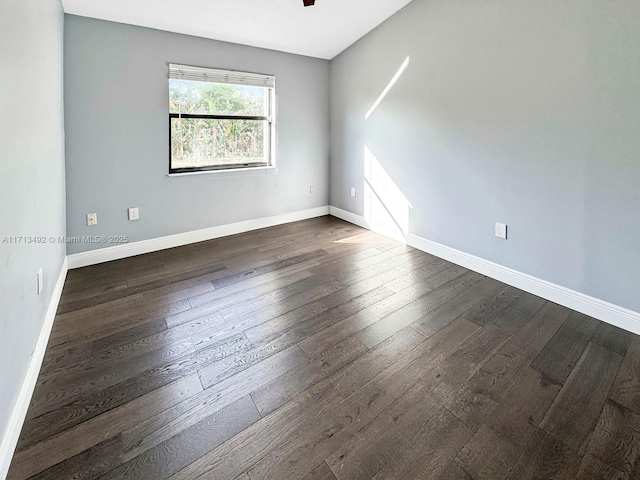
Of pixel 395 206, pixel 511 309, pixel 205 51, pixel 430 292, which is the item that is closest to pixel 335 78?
pixel 205 51

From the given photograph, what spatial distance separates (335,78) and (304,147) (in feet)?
3.24

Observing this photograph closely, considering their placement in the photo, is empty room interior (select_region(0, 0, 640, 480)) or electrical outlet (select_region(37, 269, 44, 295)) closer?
empty room interior (select_region(0, 0, 640, 480))

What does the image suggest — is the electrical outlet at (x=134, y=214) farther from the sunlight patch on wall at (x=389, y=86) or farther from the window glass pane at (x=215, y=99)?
the sunlight patch on wall at (x=389, y=86)

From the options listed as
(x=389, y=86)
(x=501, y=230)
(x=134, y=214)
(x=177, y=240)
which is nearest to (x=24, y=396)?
(x=134, y=214)

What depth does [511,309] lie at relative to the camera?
242 cm

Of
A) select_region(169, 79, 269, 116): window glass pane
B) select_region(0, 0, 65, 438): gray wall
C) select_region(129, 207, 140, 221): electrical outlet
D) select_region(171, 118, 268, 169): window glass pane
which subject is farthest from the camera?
select_region(171, 118, 268, 169): window glass pane

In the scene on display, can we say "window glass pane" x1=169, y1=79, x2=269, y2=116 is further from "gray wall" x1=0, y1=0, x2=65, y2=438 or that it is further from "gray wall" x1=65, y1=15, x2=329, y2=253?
"gray wall" x1=0, y1=0, x2=65, y2=438

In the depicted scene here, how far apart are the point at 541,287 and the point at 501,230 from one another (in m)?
0.53

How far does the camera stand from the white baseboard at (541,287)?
2.19m

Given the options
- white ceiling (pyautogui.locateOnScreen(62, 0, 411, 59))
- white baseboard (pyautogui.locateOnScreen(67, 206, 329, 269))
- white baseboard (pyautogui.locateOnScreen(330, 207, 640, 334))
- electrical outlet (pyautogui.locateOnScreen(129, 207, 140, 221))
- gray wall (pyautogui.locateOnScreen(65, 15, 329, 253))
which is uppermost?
white ceiling (pyautogui.locateOnScreen(62, 0, 411, 59))

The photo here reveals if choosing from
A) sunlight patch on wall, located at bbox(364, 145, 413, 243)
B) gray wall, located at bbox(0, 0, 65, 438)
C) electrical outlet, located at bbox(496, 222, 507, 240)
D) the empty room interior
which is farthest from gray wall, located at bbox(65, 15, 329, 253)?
electrical outlet, located at bbox(496, 222, 507, 240)

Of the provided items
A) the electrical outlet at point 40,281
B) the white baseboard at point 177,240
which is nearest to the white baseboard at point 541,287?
the white baseboard at point 177,240

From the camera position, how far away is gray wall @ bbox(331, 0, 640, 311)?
82.7 inches

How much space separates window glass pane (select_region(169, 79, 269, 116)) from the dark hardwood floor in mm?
1869
